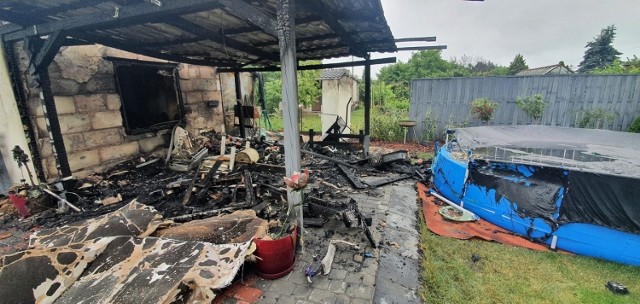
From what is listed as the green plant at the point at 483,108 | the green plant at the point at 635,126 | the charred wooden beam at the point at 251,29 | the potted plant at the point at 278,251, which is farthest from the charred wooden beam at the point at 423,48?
the green plant at the point at 635,126

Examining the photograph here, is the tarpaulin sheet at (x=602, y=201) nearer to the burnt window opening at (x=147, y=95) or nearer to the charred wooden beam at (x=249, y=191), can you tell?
the charred wooden beam at (x=249, y=191)

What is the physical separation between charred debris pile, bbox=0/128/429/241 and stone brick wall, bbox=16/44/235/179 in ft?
1.25

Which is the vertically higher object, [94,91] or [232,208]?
[94,91]

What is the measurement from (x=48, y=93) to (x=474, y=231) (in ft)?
26.1

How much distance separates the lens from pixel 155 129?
281 inches

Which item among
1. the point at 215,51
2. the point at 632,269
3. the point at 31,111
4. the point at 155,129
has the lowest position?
the point at 632,269

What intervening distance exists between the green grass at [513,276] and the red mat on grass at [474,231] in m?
0.21

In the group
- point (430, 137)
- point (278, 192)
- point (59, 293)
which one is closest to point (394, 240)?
point (278, 192)

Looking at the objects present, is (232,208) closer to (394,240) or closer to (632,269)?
(394,240)

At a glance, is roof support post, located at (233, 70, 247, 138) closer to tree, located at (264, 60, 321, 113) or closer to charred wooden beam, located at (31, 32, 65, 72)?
charred wooden beam, located at (31, 32, 65, 72)

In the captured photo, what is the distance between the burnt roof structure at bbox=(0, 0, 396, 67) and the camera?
3105 mm

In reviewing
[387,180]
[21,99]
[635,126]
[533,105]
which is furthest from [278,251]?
[635,126]

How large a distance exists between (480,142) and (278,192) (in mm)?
4932

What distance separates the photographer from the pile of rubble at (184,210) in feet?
8.05
